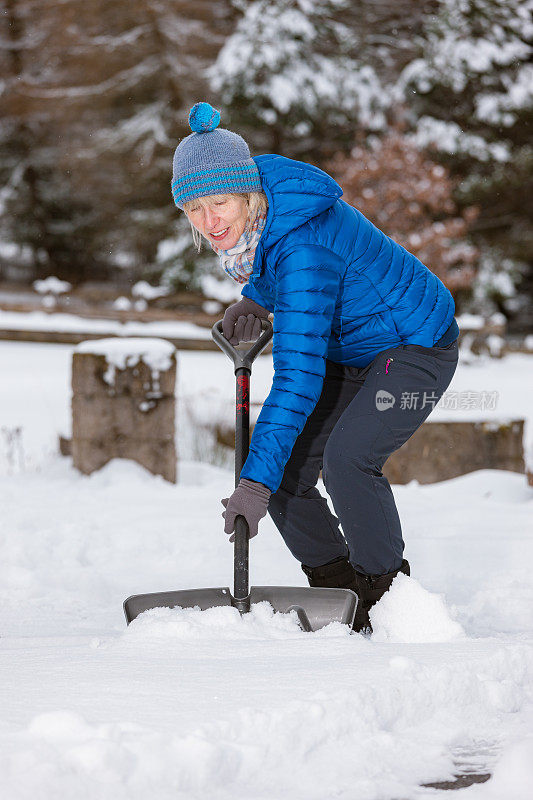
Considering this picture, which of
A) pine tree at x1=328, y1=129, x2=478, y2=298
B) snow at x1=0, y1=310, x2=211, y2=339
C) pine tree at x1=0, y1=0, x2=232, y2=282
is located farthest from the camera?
pine tree at x1=0, y1=0, x2=232, y2=282

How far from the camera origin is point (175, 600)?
2574 mm

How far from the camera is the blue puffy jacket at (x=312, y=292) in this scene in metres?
2.29

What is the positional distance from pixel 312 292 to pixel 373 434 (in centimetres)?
46

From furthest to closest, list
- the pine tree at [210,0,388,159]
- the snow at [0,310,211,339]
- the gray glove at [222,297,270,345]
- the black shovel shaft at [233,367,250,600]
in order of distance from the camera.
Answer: the pine tree at [210,0,388,159], the snow at [0,310,211,339], the gray glove at [222,297,270,345], the black shovel shaft at [233,367,250,600]

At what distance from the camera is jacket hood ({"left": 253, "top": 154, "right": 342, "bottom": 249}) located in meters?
2.33

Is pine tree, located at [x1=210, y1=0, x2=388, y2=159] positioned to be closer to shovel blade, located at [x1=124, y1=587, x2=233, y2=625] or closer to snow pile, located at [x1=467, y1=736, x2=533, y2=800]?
shovel blade, located at [x1=124, y1=587, x2=233, y2=625]

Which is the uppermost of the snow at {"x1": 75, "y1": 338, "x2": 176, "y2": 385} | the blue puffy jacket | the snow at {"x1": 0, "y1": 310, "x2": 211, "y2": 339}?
the blue puffy jacket

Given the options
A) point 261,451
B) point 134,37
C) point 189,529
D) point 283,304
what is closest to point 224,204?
point 283,304

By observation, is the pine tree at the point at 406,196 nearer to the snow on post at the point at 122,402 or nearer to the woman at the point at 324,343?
the snow on post at the point at 122,402

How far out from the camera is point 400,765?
66.0 inches

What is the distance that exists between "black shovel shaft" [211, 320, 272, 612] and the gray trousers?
224mm

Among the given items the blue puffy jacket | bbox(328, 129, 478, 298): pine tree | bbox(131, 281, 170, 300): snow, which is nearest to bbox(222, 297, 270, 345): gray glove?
the blue puffy jacket

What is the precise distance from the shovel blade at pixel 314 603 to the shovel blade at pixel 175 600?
97mm

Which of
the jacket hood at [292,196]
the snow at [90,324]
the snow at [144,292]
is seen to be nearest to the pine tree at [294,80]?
the snow at [144,292]
